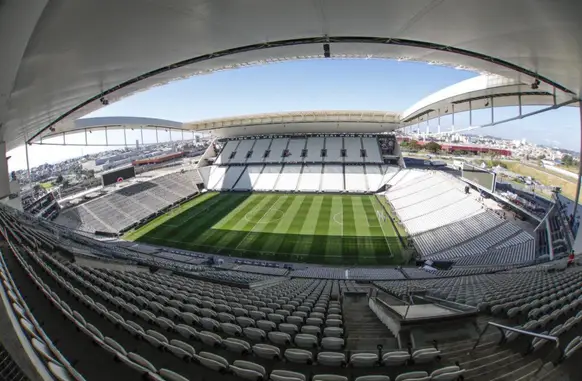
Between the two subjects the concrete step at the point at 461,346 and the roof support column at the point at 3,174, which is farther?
the roof support column at the point at 3,174

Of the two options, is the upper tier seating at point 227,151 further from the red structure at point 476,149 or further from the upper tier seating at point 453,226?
the red structure at point 476,149

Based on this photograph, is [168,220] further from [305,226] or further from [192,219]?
[305,226]

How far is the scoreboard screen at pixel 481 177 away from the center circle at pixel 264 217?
59.4ft

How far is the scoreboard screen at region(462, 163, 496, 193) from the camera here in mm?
21578

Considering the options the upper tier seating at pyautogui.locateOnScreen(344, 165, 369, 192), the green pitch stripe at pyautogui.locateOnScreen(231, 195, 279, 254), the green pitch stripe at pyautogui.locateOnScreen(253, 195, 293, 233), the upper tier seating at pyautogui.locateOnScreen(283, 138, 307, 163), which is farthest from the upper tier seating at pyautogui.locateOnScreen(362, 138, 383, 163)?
the green pitch stripe at pyautogui.locateOnScreen(231, 195, 279, 254)

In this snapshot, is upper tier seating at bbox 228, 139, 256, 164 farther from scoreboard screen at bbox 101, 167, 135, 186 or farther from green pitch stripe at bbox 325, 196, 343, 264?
green pitch stripe at bbox 325, 196, 343, 264

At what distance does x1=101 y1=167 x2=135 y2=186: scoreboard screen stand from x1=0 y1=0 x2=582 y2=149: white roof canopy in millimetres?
24969

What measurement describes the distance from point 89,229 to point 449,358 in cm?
2658

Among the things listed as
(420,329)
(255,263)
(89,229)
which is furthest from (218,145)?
(420,329)

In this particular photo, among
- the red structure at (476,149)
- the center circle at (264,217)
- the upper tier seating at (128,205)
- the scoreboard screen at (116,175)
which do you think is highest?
the red structure at (476,149)

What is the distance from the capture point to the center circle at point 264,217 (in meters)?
23.6

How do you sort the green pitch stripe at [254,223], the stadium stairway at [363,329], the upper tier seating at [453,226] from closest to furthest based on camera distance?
the stadium stairway at [363,329] → the upper tier seating at [453,226] → the green pitch stripe at [254,223]

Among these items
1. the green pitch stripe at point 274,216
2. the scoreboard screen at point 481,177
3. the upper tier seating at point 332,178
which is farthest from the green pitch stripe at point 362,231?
the scoreboard screen at point 481,177

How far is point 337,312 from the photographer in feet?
18.5
